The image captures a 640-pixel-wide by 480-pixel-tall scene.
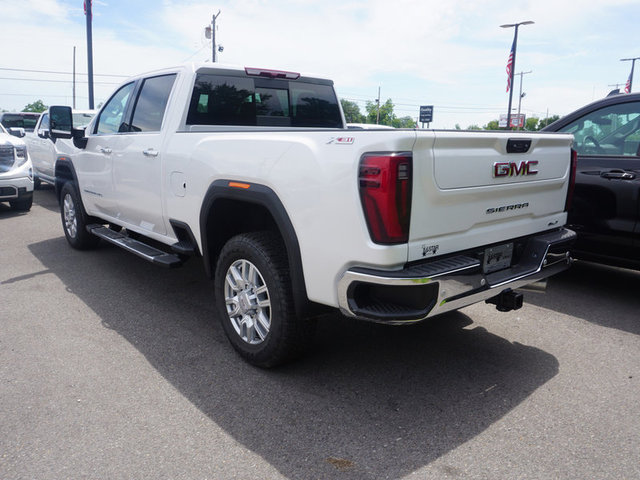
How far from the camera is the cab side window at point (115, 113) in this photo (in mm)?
5180

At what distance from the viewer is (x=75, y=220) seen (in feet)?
21.1

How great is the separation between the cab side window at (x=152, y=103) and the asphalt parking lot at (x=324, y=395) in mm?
1588

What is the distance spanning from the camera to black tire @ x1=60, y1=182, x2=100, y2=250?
20.3 ft

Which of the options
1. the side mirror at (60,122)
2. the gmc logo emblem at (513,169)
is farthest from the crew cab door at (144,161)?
the gmc logo emblem at (513,169)

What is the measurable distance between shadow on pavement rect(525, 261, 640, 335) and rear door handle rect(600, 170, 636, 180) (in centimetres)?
117

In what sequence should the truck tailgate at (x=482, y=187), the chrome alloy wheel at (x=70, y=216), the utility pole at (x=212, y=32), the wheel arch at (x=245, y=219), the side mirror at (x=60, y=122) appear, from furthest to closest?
the utility pole at (x=212, y=32) → the chrome alloy wheel at (x=70, y=216) → the side mirror at (x=60, y=122) → the wheel arch at (x=245, y=219) → the truck tailgate at (x=482, y=187)

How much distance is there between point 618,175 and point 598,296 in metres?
1.21

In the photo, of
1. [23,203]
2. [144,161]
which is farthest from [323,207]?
[23,203]

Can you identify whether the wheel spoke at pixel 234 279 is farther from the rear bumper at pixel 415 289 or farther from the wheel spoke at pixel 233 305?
the rear bumper at pixel 415 289

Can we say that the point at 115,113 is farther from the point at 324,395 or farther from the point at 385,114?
the point at 385,114

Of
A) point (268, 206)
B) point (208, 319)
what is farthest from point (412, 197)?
point (208, 319)

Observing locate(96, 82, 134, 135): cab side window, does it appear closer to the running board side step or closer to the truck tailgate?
the running board side step

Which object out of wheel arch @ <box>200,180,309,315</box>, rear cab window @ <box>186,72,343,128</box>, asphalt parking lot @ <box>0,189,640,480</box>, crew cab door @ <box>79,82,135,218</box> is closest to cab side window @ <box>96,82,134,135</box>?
crew cab door @ <box>79,82,135,218</box>

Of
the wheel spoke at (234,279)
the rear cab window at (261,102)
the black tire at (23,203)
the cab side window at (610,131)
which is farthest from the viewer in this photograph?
the black tire at (23,203)
